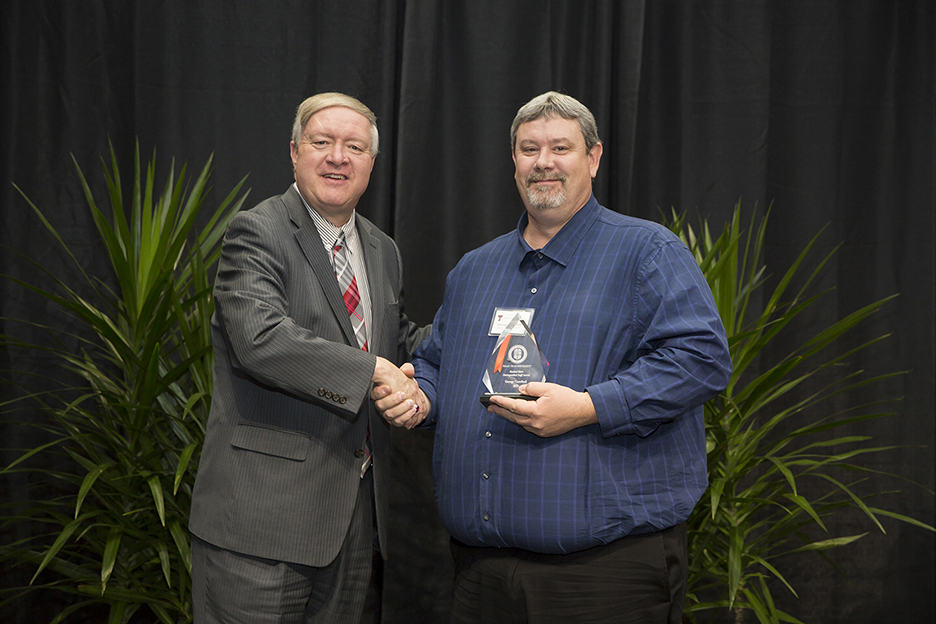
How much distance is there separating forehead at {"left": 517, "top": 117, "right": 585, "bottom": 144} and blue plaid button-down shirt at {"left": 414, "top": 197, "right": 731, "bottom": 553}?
Result: 0.63 feet

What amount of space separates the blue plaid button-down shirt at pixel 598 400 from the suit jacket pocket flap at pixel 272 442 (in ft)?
1.15

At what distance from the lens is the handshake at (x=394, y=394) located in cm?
176

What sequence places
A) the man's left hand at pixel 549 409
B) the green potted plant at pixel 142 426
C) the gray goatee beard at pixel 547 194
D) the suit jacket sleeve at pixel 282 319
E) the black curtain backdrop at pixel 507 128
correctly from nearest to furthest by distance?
the man's left hand at pixel 549 409, the suit jacket sleeve at pixel 282 319, the gray goatee beard at pixel 547 194, the green potted plant at pixel 142 426, the black curtain backdrop at pixel 507 128

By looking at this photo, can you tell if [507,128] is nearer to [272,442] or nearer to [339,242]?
[339,242]

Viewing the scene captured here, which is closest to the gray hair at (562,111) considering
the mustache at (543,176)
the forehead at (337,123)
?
the mustache at (543,176)

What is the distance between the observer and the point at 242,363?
1696 mm

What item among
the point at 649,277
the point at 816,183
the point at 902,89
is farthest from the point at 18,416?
the point at 902,89

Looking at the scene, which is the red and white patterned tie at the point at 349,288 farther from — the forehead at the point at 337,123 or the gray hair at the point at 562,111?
the gray hair at the point at 562,111

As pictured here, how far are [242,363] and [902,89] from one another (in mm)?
3115

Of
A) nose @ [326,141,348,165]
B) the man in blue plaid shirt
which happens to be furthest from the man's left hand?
nose @ [326,141,348,165]

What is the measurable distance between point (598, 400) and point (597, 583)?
40 centimetres

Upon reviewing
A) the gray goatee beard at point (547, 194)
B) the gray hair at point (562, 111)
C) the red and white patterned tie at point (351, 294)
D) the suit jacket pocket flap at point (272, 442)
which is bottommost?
the suit jacket pocket flap at point (272, 442)

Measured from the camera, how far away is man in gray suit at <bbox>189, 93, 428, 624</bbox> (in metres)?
1.69

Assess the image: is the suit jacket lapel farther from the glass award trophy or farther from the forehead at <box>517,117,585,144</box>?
the forehead at <box>517,117,585,144</box>
